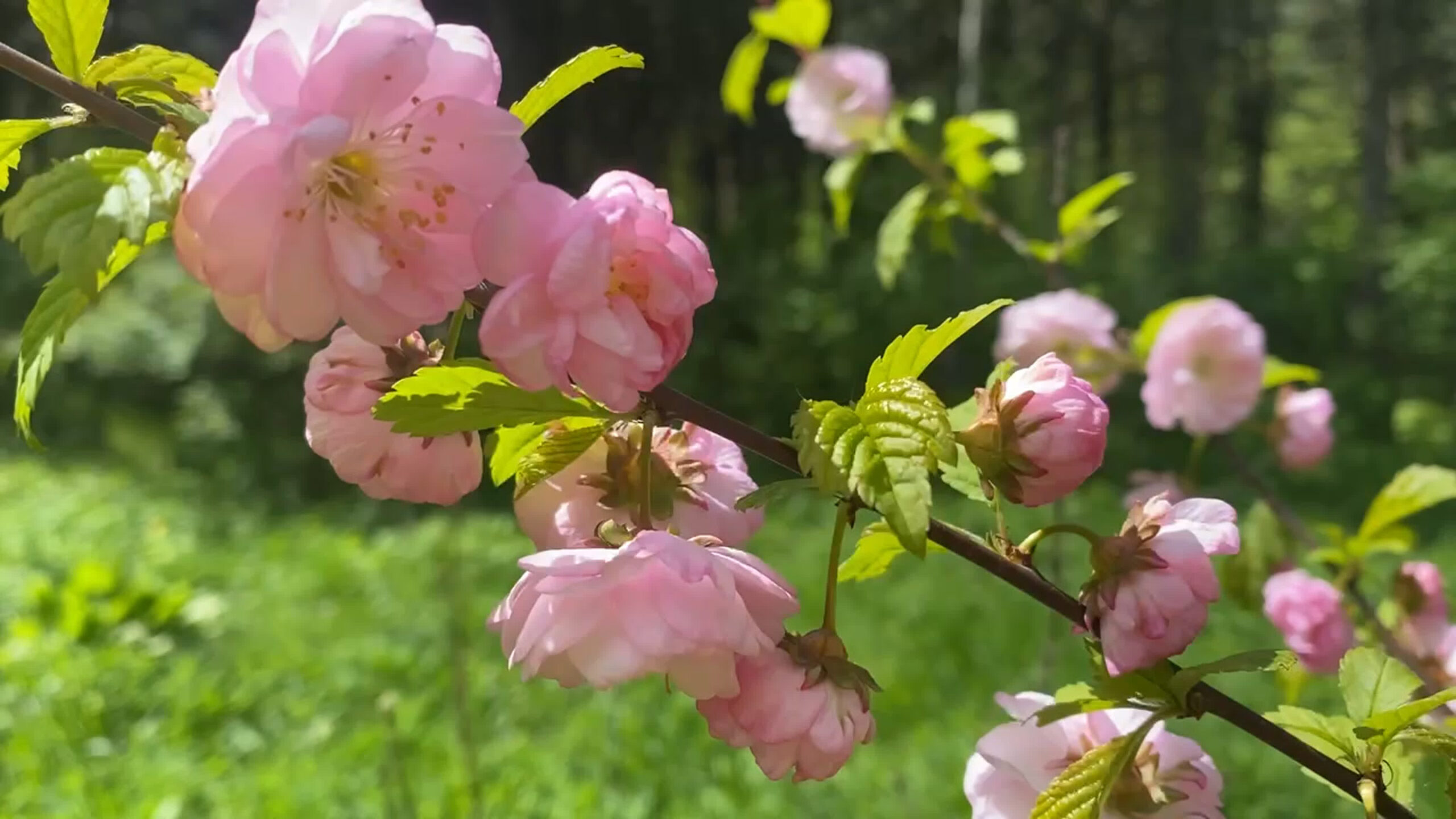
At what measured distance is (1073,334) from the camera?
1.01 metres

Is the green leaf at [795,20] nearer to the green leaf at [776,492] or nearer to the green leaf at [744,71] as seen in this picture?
the green leaf at [744,71]

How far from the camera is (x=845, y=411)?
29 centimetres

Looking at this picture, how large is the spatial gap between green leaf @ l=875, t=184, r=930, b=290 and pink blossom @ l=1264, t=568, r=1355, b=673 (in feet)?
1.31

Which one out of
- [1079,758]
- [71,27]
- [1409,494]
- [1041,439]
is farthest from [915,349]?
[1409,494]

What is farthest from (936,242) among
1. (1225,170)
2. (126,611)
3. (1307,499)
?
(1225,170)

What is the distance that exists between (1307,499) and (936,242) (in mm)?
3509

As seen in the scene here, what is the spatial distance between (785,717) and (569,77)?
0.20 meters

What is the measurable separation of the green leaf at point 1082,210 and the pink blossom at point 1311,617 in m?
0.32

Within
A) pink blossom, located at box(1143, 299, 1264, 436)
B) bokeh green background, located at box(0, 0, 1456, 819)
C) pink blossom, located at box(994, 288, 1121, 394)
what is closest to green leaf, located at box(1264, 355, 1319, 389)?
pink blossom, located at box(1143, 299, 1264, 436)

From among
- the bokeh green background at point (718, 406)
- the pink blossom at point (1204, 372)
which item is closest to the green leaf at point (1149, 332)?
the pink blossom at point (1204, 372)

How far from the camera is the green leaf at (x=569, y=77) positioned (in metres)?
0.32

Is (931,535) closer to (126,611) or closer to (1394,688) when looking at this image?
(1394,688)

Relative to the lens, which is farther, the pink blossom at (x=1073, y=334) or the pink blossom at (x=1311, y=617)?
the pink blossom at (x=1073, y=334)

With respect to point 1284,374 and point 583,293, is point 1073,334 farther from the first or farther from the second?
point 583,293
